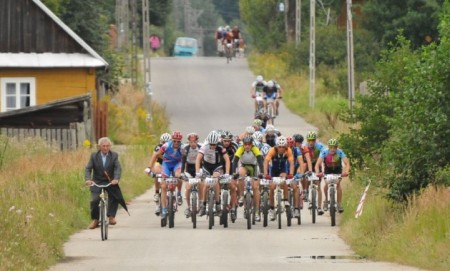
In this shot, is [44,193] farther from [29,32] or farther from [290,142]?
[29,32]

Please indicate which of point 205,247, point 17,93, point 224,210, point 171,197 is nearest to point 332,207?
point 224,210

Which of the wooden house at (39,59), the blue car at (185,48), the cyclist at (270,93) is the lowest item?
the cyclist at (270,93)

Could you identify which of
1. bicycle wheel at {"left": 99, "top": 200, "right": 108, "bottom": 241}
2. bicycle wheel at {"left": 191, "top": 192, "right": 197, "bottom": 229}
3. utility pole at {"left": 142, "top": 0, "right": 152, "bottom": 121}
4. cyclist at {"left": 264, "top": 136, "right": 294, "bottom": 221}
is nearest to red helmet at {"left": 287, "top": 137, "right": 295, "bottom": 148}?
cyclist at {"left": 264, "top": 136, "right": 294, "bottom": 221}

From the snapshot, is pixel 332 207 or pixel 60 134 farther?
pixel 60 134

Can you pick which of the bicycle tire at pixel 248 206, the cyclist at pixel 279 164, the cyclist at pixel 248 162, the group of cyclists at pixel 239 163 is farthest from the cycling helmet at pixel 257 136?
the bicycle tire at pixel 248 206

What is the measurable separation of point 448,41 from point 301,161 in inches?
205

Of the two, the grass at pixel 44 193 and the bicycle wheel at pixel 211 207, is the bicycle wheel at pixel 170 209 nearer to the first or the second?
the bicycle wheel at pixel 211 207

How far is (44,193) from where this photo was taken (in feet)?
92.9

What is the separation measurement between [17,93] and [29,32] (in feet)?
7.38

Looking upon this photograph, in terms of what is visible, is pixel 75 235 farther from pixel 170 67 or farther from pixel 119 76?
pixel 170 67

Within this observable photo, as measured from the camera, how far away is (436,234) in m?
21.1

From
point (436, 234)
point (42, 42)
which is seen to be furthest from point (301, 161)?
point (42, 42)

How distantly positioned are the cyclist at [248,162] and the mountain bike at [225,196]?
0.19m

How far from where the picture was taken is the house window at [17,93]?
52.7 m
